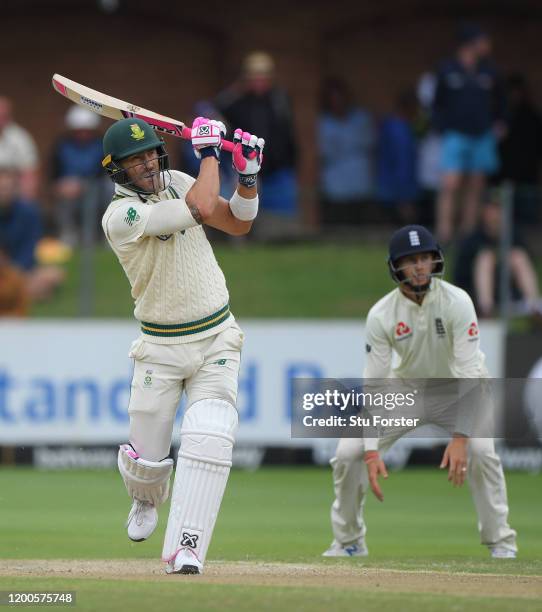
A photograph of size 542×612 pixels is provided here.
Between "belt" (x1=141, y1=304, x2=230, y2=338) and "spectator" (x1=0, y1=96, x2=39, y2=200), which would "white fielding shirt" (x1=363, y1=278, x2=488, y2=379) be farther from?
"spectator" (x1=0, y1=96, x2=39, y2=200)

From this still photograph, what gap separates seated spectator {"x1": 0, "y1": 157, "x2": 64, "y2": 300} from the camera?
1435cm

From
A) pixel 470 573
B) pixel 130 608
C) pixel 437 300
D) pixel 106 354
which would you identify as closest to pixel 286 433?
pixel 106 354

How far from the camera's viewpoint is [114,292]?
49.0ft

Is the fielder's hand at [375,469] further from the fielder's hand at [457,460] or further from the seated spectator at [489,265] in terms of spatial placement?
the seated spectator at [489,265]

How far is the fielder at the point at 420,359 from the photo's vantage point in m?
8.80

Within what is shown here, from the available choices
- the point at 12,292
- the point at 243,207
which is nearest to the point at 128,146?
the point at 243,207

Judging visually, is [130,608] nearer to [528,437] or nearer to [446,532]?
[446,532]

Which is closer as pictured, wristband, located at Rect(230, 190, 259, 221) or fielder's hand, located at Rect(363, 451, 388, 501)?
→ wristband, located at Rect(230, 190, 259, 221)

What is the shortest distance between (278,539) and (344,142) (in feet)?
26.2

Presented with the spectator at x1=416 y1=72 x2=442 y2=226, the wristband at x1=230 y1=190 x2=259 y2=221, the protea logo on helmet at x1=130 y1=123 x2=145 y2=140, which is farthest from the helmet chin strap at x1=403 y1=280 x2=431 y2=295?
the spectator at x1=416 y1=72 x2=442 y2=226

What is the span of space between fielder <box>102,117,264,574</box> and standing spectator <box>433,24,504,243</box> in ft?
24.0

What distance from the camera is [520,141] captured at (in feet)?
Result: 53.5

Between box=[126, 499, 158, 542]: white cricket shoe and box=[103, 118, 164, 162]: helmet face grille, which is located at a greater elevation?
box=[103, 118, 164, 162]: helmet face grille

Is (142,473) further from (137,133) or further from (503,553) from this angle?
(503,553)
